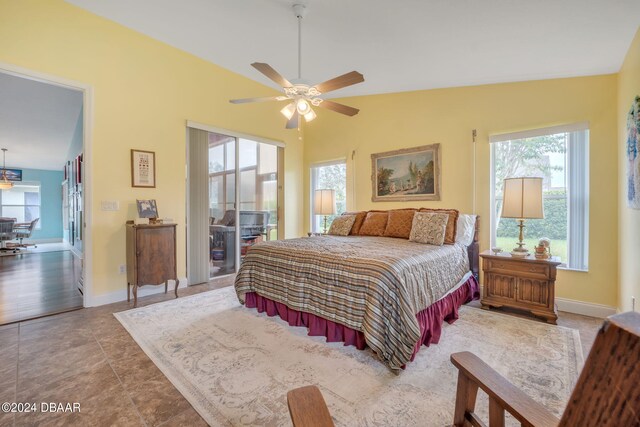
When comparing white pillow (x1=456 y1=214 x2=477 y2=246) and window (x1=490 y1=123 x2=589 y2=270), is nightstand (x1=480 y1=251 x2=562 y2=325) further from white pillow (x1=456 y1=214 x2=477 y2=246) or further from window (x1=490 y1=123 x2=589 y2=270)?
window (x1=490 y1=123 x2=589 y2=270)

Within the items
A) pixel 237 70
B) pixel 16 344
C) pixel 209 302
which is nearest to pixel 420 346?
pixel 209 302

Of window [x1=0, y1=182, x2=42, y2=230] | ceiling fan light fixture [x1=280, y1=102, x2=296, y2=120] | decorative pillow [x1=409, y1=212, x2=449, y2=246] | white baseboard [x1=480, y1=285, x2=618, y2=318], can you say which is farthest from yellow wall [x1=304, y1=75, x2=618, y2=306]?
window [x1=0, y1=182, x2=42, y2=230]

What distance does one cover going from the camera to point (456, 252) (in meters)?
3.08

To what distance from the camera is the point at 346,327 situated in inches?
90.0

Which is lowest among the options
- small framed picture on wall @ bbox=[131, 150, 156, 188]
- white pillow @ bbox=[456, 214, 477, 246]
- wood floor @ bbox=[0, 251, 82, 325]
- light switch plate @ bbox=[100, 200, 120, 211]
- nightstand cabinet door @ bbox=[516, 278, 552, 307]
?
wood floor @ bbox=[0, 251, 82, 325]

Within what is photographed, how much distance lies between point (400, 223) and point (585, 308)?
2.14m

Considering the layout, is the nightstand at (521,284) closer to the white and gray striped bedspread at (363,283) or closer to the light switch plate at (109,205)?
the white and gray striped bedspread at (363,283)

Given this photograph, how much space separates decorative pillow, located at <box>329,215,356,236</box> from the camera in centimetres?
413

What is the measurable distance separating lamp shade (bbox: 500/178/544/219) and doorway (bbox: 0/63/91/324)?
486 centimetres

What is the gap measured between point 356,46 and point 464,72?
1344 millimetres

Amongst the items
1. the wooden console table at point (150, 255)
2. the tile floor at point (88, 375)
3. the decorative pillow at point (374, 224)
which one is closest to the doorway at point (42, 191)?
the wooden console table at point (150, 255)

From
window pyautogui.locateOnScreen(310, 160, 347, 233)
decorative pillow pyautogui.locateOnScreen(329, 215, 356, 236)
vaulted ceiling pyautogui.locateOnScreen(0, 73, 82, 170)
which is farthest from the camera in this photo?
window pyautogui.locateOnScreen(310, 160, 347, 233)

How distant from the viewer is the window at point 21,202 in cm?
951

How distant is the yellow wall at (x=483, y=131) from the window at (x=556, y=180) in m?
0.09
